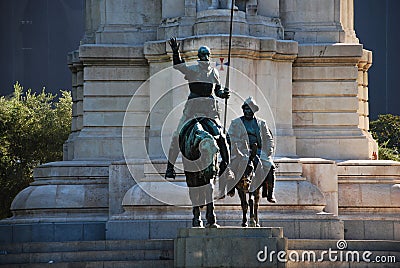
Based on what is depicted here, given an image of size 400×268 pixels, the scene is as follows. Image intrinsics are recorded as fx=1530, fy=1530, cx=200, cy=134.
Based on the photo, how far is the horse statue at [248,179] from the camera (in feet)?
130

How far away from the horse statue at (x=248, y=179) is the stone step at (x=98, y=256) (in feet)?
7.55

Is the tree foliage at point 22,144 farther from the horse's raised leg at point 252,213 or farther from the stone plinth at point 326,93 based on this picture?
the horse's raised leg at point 252,213

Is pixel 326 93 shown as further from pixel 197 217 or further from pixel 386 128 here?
pixel 386 128

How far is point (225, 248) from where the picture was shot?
1486 inches

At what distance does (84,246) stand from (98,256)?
0.89m

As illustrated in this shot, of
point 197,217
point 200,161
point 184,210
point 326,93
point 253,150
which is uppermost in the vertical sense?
point 326,93

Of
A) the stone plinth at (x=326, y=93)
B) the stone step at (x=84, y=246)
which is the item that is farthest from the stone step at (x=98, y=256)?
the stone plinth at (x=326, y=93)

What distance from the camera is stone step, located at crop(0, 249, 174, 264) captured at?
132 feet

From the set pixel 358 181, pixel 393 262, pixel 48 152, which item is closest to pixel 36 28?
pixel 48 152

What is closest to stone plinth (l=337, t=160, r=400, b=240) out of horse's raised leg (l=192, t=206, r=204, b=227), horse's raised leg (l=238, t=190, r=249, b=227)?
horse's raised leg (l=238, t=190, r=249, b=227)

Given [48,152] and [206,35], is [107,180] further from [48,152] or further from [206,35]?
[48,152]

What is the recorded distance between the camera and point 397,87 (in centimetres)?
7831

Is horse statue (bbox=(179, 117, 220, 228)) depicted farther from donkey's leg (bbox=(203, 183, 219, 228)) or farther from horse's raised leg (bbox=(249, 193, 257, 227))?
horse's raised leg (bbox=(249, 193, 257, 227))

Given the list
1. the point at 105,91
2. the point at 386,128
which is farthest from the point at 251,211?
the point at 386,128
